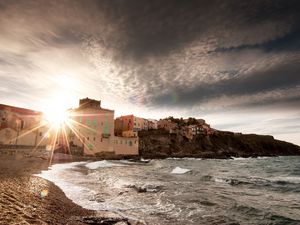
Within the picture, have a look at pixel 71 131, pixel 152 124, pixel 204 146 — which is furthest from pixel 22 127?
pixel 204 146

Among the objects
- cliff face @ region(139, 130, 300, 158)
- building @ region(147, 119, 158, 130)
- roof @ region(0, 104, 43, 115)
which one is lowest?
cliff face @ region(139, 130, 300, 158)

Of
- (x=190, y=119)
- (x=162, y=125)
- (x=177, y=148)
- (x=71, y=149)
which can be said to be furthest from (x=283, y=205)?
(x=190, y=119)

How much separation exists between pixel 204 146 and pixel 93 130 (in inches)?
2986

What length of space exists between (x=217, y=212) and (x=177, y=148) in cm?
10052

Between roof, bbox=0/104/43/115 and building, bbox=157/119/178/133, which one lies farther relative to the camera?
building, bbox=157/119/178/133

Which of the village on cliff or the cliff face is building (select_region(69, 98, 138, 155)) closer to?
the village on cliff

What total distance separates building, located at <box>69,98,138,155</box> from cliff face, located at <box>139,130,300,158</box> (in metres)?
20.0

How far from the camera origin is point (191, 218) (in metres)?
10.4

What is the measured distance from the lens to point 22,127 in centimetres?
6266

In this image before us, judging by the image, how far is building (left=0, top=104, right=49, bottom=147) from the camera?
5359 cm

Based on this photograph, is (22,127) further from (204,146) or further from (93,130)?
(204,146)

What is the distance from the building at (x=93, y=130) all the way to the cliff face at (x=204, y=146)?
20.0m

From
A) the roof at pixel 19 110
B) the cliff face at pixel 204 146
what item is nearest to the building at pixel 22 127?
the roof at pixel 19 110

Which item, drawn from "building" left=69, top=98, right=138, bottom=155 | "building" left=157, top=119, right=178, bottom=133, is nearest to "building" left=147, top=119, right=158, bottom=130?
"building" left=157, top=119, right=178, bottom=133
